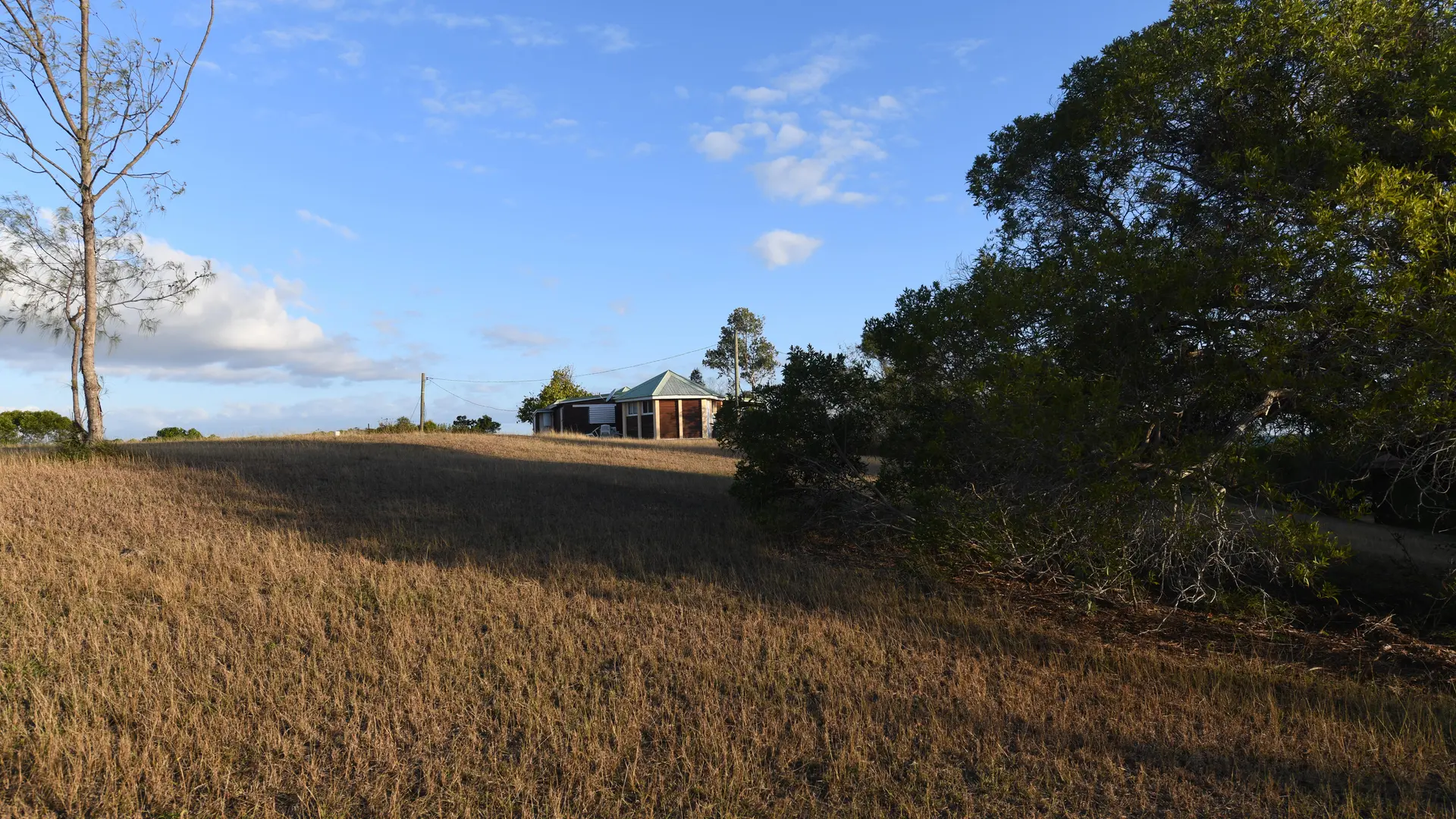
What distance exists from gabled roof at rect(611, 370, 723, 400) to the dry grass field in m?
35.7

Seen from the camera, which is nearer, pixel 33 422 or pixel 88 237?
pixel 88 237

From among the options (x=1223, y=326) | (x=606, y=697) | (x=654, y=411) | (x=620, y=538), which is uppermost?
(x=654, y=411)

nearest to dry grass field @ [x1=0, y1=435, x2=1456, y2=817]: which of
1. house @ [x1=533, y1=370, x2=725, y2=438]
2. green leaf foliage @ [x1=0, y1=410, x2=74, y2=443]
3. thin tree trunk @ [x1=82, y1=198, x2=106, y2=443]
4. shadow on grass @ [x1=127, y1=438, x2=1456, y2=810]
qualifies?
shadow on grass @ [x1=127, y1=438, x2=1456, y2=810]

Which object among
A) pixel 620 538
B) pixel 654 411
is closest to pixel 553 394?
pixel 654 411

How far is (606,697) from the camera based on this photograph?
6.10m

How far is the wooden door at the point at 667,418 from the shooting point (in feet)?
153

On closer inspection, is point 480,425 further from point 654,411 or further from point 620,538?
point 620,538

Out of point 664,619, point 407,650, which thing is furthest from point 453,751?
point 664,619

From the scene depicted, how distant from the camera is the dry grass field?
193 inches

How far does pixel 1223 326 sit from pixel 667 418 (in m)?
40.3

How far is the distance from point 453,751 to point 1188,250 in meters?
7.93

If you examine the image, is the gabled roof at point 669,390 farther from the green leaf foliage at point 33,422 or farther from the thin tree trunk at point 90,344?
the thin tree trunk at point 90,344

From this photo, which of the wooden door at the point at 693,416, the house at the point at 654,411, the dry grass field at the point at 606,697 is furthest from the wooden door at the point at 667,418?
the dry grass field at the point at 606,697

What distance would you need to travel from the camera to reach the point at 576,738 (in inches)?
213
